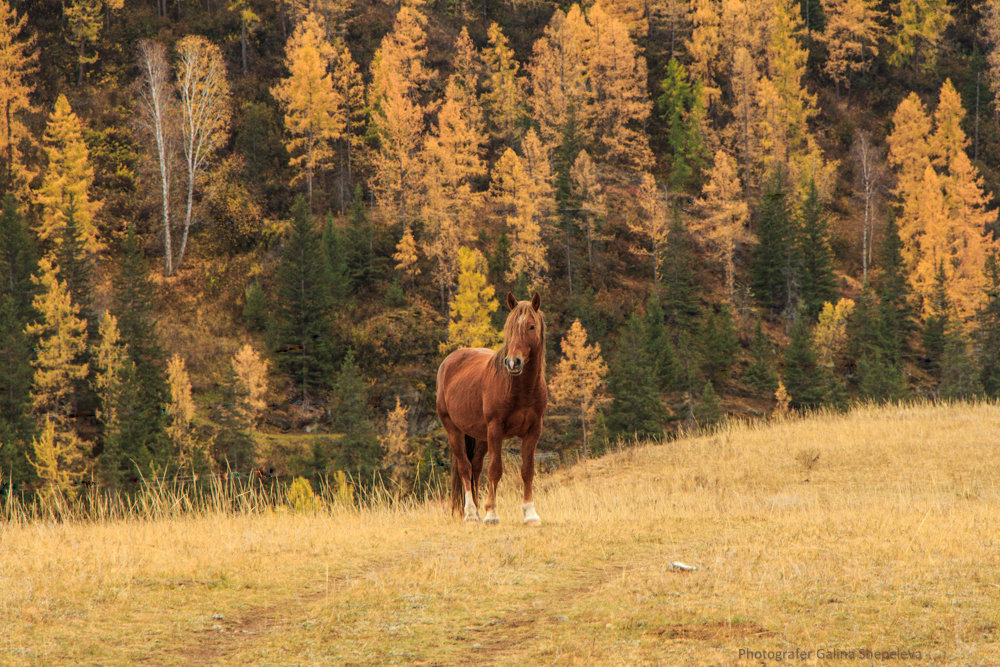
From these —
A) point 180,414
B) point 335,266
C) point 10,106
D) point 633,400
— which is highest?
point 10,106

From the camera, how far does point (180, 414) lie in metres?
51.0

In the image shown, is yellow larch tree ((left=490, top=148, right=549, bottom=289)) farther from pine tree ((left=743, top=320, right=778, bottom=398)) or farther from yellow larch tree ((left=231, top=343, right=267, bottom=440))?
yellow larch tree ((left=231, top=343, right=267, bottom=440))

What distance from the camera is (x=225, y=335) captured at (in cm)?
6291

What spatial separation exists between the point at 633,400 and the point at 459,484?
43.1m

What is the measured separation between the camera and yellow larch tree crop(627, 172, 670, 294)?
6988 centimetres

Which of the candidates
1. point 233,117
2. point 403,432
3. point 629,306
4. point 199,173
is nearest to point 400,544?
point 403,432

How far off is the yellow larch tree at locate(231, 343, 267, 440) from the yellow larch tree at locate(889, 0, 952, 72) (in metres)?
83.7

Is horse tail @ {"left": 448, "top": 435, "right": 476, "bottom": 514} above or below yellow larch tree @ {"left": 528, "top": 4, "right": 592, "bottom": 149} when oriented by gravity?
below

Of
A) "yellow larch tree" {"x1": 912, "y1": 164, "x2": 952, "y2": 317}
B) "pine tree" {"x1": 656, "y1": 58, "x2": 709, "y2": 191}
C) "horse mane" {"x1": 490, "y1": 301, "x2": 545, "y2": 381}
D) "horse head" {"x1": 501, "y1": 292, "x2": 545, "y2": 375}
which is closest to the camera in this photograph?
"horse head" {"x1": 501, "y1": 292, "x2": 545, "y2": 375}

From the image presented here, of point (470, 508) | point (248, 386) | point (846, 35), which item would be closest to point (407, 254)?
point (248, 386)

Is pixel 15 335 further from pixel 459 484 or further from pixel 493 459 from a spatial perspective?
pixel 493 459

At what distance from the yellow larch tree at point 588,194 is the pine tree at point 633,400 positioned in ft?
61.0

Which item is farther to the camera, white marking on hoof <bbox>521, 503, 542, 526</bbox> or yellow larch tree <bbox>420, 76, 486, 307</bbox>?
yellow larch tree <bbox>420, 76, 486, 307</bbox>

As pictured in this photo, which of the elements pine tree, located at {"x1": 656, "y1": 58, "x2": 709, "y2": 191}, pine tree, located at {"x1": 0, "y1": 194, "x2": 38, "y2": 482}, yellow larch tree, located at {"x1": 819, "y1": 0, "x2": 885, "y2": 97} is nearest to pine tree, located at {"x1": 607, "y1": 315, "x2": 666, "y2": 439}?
pine tree, located at {"x1": 656, "y1": 58, "x2": 709, "y2": 191}
